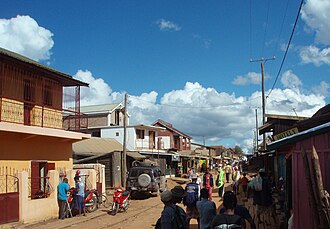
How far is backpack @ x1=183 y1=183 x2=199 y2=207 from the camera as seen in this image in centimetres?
1054

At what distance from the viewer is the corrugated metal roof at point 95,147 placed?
34206 millimetres

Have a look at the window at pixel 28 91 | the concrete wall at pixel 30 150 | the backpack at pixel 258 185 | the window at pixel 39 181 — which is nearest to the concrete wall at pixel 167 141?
the concrete wall at pixel 30 150

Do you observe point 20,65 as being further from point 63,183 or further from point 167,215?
point 167,215

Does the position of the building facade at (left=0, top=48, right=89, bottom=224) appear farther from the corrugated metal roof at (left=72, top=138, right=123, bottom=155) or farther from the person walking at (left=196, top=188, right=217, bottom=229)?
the corrugated metal roof at (left=72, top=138, right=123, bottom=155)

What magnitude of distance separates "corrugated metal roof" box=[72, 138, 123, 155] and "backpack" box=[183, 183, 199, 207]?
23248 mm

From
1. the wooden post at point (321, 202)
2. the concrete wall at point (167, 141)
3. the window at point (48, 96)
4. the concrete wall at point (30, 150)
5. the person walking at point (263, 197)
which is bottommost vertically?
the person walking at point (263, 197)

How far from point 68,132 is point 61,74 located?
8.97 ft

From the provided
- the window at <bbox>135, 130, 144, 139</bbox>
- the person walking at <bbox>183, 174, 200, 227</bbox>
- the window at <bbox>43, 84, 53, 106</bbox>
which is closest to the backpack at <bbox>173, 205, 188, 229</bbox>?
the person walking at <bbox>183, 174, 200, 227</bbox>

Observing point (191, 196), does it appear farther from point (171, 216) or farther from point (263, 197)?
point (171, 216)

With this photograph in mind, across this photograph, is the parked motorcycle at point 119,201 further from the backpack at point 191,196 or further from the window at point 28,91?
the backpack at point 191,196

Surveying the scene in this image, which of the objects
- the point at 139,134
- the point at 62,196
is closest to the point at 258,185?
the point at 62,196

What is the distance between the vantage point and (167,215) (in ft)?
17.9

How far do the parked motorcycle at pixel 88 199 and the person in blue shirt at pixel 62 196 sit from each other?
1.66 feet

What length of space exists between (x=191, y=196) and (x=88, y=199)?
8.47m
